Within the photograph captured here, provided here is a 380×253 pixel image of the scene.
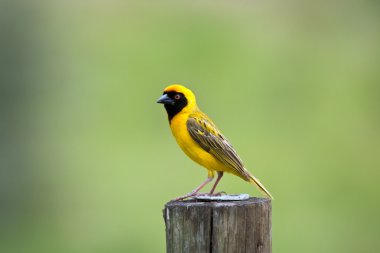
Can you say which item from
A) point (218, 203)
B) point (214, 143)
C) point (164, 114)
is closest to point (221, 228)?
point (218, 203)

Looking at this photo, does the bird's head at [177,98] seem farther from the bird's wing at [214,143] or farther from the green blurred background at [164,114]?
the green blurred background at [164,114]

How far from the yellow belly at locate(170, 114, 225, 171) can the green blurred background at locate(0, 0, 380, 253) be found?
5.64 metres

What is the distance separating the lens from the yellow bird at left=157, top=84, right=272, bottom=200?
7.01 metres

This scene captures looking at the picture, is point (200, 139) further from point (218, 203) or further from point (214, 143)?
point (218, 203)

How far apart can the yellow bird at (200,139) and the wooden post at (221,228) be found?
57.6 inches

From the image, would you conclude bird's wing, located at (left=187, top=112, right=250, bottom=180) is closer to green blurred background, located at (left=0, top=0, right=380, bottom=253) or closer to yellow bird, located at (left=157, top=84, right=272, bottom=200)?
yellow bird, located at (left=157, top=84, right=272, bottom=200)

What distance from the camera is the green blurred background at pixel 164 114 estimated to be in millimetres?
14812

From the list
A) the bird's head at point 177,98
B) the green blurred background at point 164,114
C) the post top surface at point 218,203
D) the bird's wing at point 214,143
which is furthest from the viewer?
the green blurred background at point 164,114

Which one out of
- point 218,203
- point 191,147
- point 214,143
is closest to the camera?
point 218,203

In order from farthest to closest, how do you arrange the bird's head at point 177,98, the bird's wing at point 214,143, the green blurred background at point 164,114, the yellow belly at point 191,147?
the green blurred background at point 164,114 → the bird's head at point 177,98 → the yellow belly at point 191,147 → the bird's wing at point 214,143

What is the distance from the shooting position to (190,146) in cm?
733

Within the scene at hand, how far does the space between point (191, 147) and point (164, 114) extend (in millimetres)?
11044

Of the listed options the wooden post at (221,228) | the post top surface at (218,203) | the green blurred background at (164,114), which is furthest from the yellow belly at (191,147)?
the green blurred background at (164,114)

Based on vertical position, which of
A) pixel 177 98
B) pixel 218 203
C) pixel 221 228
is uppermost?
pixel 177 98
